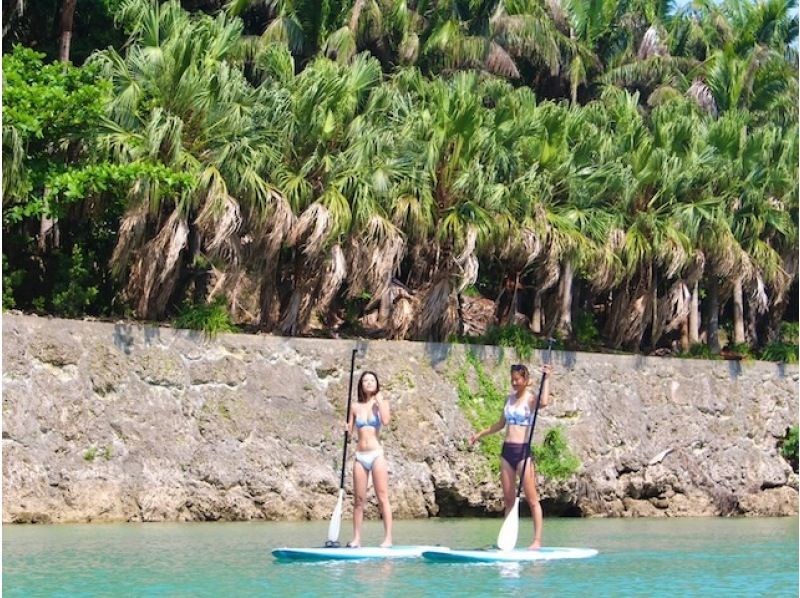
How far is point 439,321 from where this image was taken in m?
21.5

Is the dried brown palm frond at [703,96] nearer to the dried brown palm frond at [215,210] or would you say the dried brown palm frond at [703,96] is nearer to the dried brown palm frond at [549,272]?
the dried brown palm frond at [549,272]

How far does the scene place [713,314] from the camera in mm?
25516

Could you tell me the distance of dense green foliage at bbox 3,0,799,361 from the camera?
60.6 ft

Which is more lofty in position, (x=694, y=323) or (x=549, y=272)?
(x=549, y=272)

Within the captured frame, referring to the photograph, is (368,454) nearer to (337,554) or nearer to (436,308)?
(337,554)

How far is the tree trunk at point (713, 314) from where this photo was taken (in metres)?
25.3

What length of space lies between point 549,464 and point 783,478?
4.70 meters

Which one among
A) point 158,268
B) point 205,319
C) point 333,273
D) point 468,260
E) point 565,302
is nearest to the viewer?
point 158,268

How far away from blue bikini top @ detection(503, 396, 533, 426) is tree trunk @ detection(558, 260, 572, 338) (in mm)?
10011

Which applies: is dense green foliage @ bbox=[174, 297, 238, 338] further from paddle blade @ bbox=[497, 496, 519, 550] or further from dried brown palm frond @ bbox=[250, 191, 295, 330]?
paddle blade @ bbox=[497, 496, 519, 550]

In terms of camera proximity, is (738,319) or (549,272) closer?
(549,272)

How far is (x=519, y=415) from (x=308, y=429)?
661 centimetres

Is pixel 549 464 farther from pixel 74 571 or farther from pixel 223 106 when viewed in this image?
pixel 74 571

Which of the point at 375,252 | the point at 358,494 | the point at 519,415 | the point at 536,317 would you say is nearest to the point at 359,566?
the point at 358,494
